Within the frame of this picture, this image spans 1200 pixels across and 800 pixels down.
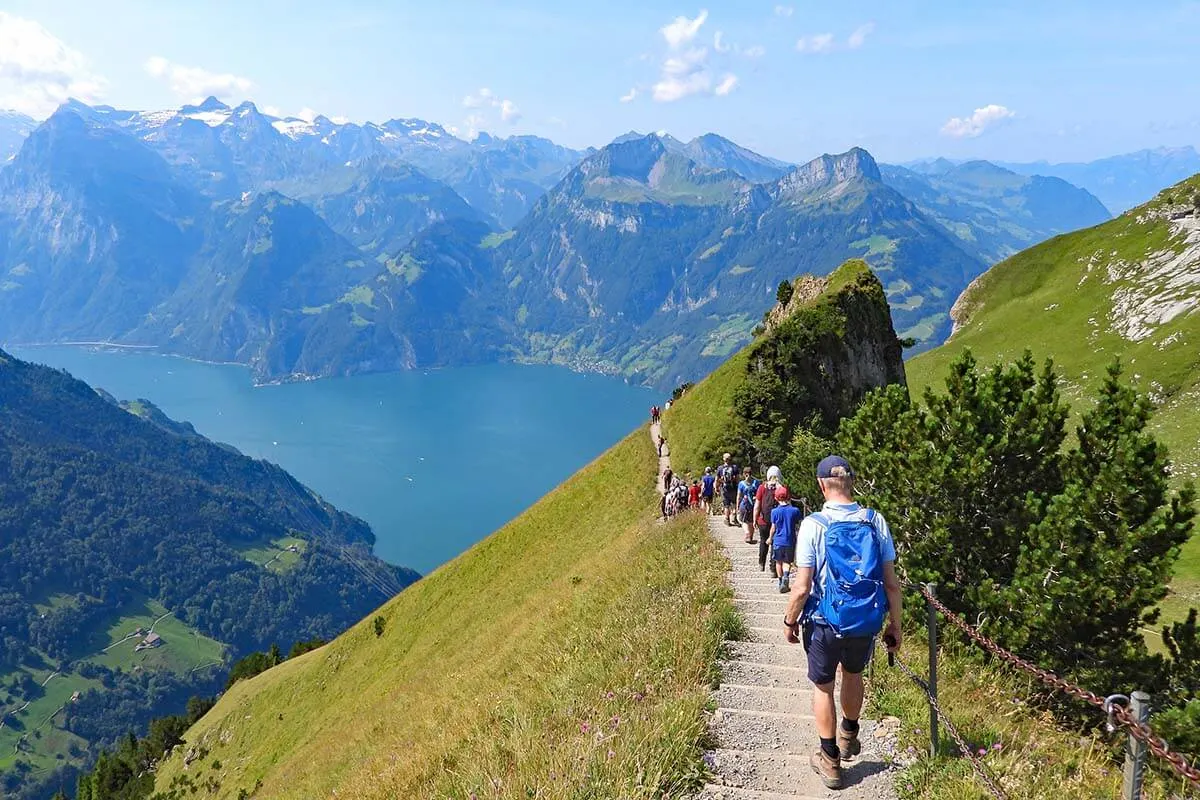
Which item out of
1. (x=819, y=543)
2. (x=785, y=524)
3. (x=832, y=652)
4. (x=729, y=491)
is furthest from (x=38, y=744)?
(x=819, y=543)

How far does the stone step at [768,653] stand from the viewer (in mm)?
11211

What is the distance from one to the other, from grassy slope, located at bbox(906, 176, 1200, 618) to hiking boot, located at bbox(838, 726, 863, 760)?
112 ft

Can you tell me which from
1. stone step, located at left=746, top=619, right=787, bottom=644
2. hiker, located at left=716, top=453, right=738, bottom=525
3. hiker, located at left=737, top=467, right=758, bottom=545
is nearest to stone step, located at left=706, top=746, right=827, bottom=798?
stone step, located at left=746, top=619, right=787, bottom=644

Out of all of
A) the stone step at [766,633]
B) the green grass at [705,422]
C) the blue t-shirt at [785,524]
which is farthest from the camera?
the green grass at [705,422]

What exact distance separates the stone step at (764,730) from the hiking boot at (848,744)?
56 centimetres

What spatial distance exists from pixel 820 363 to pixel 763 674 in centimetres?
3582

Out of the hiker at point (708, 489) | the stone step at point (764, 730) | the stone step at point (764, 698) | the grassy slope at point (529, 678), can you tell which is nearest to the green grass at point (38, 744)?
the grassy slope at point (529, 678)

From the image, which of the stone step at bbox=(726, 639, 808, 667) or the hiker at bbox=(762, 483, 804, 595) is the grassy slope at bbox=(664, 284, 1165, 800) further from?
the hiker at bbox=(762, 483, 804, 595)

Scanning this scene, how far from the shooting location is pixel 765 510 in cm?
1827

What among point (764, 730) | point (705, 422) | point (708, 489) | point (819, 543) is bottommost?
point (764, 730)

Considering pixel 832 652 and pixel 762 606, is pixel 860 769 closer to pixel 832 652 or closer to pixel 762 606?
pixel 832 652

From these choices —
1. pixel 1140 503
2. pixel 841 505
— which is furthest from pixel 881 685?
pixel 1140 503

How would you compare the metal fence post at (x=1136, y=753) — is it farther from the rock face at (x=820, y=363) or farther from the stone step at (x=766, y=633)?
the rock face at (x=820, y=363)

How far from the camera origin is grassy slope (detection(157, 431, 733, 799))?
27.1 feet
